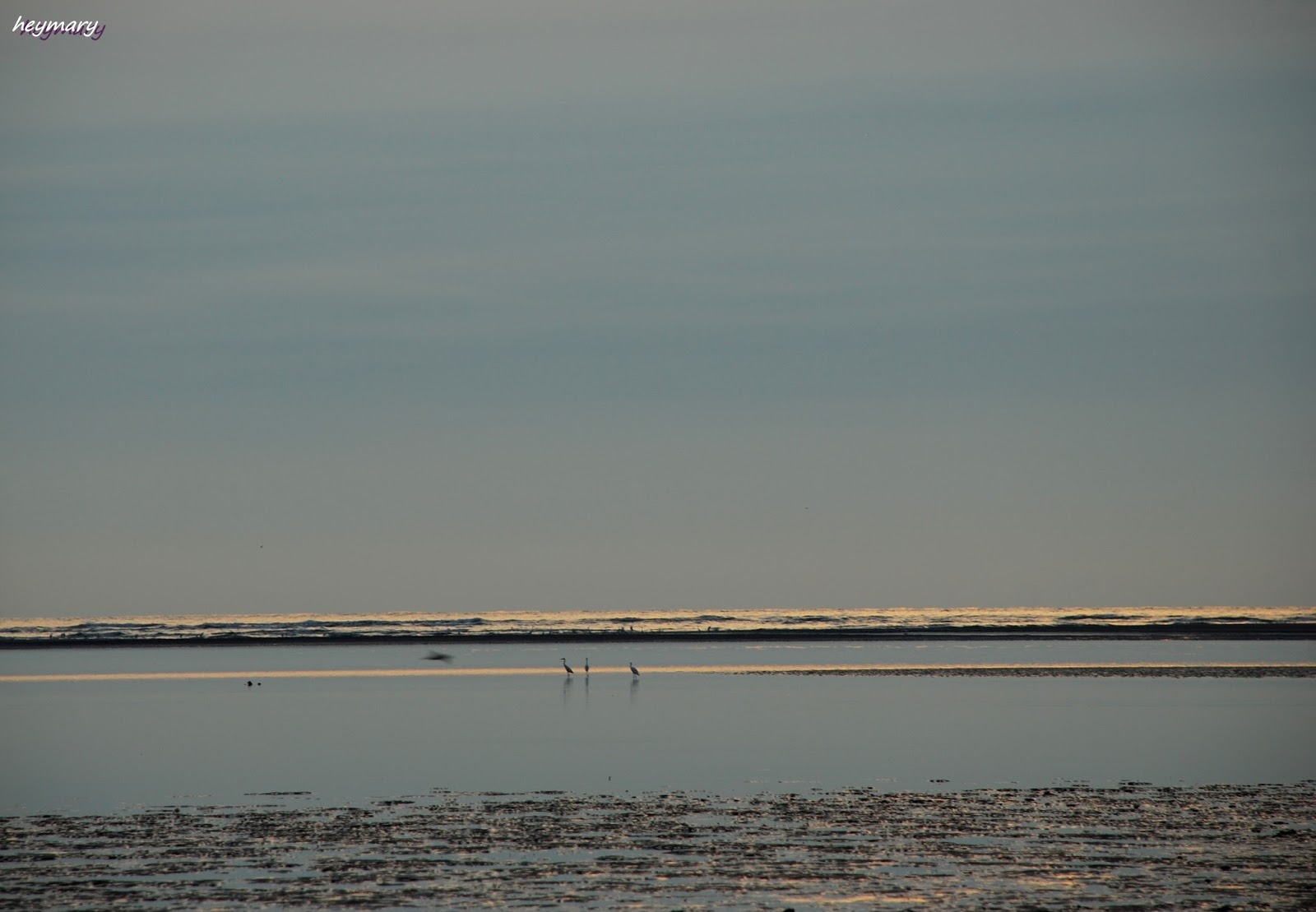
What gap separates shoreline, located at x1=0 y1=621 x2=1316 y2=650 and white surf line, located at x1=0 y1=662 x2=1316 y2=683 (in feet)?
143

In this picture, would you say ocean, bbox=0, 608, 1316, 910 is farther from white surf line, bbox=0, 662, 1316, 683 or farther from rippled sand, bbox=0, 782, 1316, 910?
white surf line, bbox=0, 662, 1316, 683

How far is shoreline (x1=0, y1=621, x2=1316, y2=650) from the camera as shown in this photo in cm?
13562

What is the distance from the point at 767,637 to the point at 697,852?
118 m

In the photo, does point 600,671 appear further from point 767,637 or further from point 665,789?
point 767,637

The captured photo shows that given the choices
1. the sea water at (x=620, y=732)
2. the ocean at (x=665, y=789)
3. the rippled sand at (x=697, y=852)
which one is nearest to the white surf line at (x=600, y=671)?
the sea water at (x=620, y=732)

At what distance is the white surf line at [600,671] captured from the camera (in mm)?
84125

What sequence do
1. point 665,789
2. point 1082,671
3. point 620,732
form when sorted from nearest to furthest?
point 665,789 < point 620,732 < point 1082,671

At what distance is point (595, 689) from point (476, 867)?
4470 centimetres

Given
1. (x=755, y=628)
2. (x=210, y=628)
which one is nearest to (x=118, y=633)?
(x=210, y=628)

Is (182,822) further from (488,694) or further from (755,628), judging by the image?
(755,628)

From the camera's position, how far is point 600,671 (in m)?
87.8

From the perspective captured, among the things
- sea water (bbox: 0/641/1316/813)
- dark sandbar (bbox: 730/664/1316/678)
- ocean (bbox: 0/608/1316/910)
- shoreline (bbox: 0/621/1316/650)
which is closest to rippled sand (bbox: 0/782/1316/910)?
ocean (bbox: 0/608/1316/910)

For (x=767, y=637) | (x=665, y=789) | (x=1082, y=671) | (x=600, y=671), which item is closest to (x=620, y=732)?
(x=665, y=789)

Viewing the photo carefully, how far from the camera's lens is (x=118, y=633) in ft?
553
